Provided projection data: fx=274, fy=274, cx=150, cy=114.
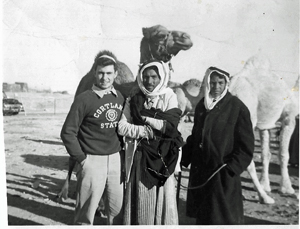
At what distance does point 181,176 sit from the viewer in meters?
3.65

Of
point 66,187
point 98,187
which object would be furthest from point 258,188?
point 66,187

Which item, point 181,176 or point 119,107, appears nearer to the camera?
point 119,107

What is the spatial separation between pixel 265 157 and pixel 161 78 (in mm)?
1806

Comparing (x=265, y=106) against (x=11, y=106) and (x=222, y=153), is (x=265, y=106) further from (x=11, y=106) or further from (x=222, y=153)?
(x=11, y=106)

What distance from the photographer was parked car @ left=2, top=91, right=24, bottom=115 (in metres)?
3.65

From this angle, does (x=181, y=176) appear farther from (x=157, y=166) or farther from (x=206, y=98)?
(x=206, y=98)

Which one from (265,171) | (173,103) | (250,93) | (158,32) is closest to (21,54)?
(158,32)

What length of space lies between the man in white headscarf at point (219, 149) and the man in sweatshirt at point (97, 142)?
1019mm

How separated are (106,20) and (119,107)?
115 centimetres

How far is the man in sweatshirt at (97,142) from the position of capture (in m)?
3.33

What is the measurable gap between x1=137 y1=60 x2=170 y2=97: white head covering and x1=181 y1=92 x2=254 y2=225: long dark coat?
1.83 ft

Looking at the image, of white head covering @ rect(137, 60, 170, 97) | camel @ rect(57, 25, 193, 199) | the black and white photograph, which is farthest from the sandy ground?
white head covering @ rect(137, 60, 170, 97)

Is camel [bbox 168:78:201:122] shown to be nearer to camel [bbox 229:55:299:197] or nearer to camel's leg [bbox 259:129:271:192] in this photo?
camel [bbox 229:55:299:197]

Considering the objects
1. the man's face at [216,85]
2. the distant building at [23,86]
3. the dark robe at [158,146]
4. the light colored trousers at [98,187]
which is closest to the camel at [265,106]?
the man's face at [216,85]
